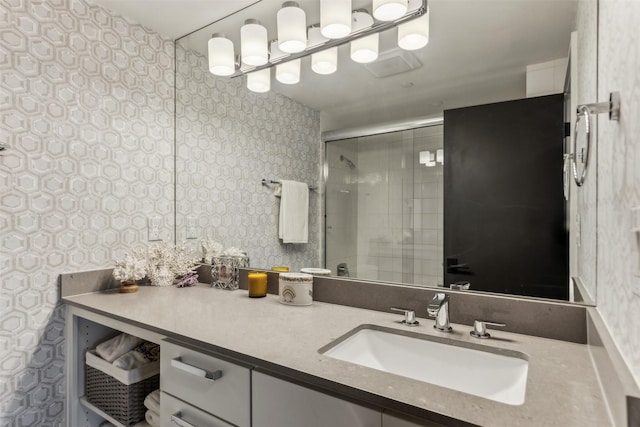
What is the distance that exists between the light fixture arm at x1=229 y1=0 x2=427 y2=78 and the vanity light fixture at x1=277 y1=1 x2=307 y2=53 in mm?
62

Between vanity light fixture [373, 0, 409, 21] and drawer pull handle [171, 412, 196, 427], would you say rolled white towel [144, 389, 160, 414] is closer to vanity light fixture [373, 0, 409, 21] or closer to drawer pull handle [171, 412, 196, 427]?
drawer pull handle [171, 412, 196, 427]

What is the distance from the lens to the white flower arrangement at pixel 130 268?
1.56m

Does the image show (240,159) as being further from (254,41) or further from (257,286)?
(257,286)

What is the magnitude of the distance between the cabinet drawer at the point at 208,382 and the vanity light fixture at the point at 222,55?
4.44 ft

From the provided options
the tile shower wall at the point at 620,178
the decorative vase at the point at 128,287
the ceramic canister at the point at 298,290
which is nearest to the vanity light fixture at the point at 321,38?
the tile shower wall at the point at 620,178

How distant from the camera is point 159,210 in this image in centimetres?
187

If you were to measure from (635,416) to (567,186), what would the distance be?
0.75 meters

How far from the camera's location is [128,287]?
5.21 feet

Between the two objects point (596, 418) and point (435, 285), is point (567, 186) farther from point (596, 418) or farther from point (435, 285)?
point (596, 418)

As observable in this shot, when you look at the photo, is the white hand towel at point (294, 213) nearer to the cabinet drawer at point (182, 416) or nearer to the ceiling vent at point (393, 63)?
the ceiling vent at point (393, 63)

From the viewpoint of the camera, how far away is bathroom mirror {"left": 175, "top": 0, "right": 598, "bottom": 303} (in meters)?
1.01

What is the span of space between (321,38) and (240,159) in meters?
0.74

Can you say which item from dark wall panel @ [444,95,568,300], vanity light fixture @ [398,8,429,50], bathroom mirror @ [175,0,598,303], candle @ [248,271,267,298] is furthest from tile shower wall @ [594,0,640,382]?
candle @ [248,271,267,298]

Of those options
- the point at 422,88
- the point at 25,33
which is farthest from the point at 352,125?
the point at 25,33
